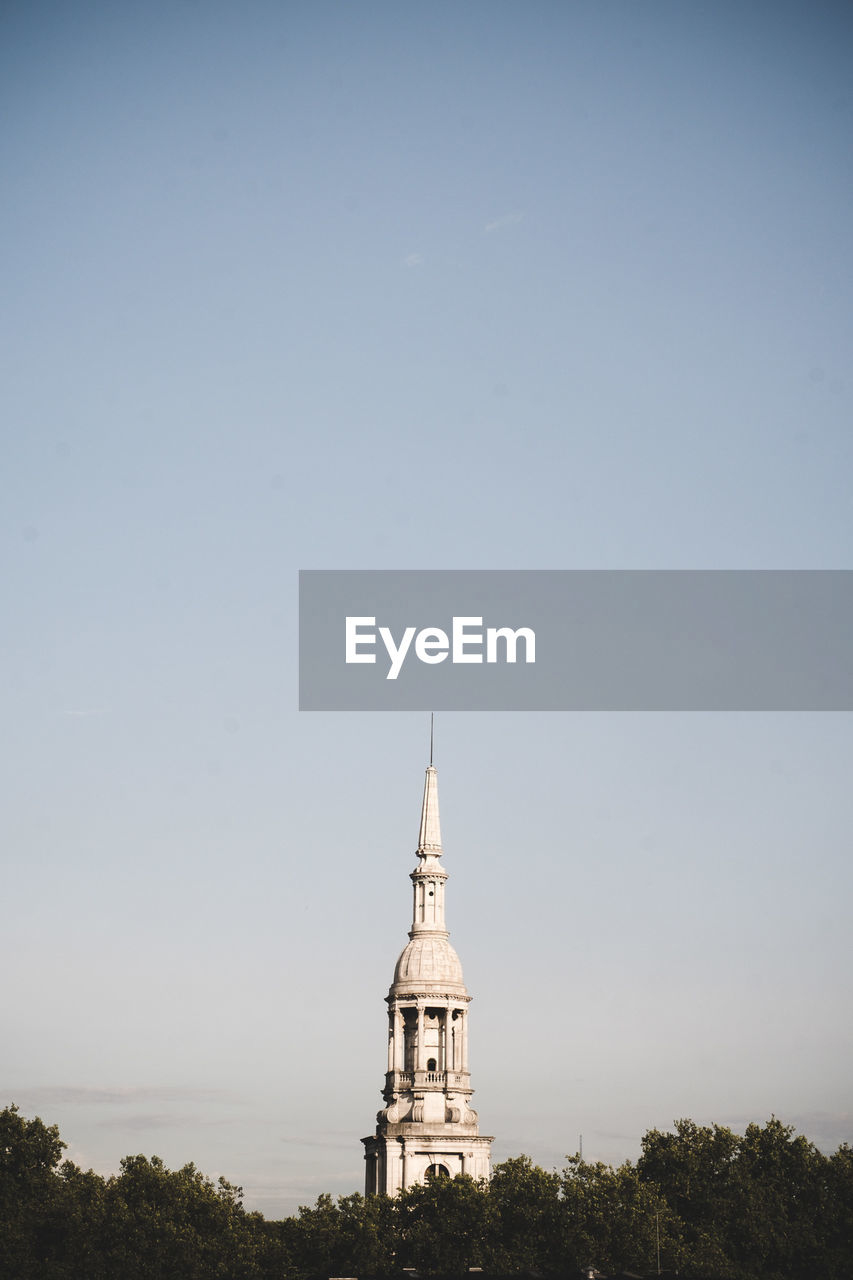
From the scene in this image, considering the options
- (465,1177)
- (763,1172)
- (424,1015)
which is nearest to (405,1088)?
(424,1015)

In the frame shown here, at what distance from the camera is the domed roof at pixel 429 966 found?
12169 cm

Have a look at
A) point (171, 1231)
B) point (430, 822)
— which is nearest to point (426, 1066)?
point (430, 822)

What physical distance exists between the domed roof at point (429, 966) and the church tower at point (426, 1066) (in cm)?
7

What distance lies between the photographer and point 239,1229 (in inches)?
3917

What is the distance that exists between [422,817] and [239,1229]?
3835 cm

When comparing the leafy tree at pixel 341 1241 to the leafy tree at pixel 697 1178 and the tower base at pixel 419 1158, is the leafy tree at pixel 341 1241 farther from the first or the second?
the leafy tree at pixel 697 1178

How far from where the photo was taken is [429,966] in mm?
122312

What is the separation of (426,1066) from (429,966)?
7.21m

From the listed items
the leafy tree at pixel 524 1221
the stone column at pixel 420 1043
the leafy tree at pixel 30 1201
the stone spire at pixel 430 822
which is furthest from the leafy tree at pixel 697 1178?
the leafy tree at pixel 30 1201

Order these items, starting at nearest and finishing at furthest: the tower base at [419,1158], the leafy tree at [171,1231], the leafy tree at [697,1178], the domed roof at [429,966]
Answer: the leafy tree at [171,1231]
the leafy tree at [697,1178]
the tower base at [419,1158]
the domed roof at [429,966]

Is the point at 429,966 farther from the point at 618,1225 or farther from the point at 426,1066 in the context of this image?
the point at 618,1225

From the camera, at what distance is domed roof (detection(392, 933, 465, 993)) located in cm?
12169

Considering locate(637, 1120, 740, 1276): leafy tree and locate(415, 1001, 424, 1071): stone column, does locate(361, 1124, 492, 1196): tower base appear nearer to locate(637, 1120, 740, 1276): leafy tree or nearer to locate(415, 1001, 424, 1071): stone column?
locate(415, 1001, 424, 1071): stone column

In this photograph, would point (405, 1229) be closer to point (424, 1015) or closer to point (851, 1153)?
point (424, 1015)
